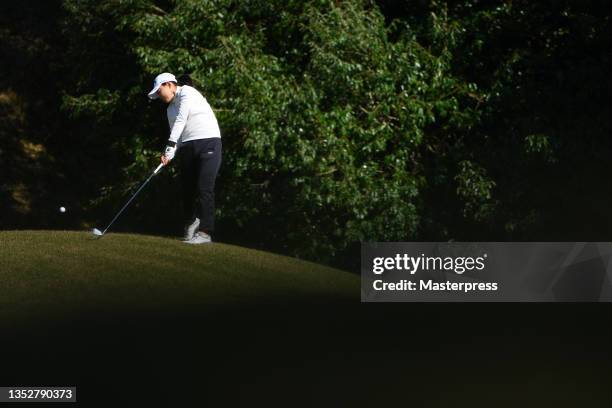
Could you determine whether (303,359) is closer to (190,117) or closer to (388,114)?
(190,117)

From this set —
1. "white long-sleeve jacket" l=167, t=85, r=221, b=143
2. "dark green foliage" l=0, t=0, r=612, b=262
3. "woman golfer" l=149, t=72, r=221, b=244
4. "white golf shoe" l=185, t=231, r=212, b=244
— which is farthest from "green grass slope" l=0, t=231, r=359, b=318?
"dark green foliage" l=0, t=0, r=612, b=262

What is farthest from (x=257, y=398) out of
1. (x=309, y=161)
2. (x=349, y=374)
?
(x=309, y=161)

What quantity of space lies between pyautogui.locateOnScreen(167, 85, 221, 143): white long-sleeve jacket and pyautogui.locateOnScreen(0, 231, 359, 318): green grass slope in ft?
4.01

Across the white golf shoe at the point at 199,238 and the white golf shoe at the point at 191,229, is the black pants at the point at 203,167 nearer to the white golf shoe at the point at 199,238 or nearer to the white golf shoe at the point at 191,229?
the white golf shoe at the point at 199,238

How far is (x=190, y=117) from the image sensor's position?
44.2 feet

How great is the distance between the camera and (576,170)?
68.5ft

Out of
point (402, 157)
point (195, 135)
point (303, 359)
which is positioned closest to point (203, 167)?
point (195, 135)

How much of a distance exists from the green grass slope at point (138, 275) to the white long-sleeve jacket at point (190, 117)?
1224 mm

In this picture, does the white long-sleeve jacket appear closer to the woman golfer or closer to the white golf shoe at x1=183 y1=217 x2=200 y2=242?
the woman golfer

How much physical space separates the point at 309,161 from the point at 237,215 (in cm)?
214

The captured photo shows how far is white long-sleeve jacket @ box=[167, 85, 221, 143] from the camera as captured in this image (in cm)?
1333

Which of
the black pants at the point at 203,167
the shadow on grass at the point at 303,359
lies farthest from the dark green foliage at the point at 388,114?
the shadow on grass at the point at 303,359

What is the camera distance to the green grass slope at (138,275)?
37.4ft

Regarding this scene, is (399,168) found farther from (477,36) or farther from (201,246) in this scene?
(201,246)
